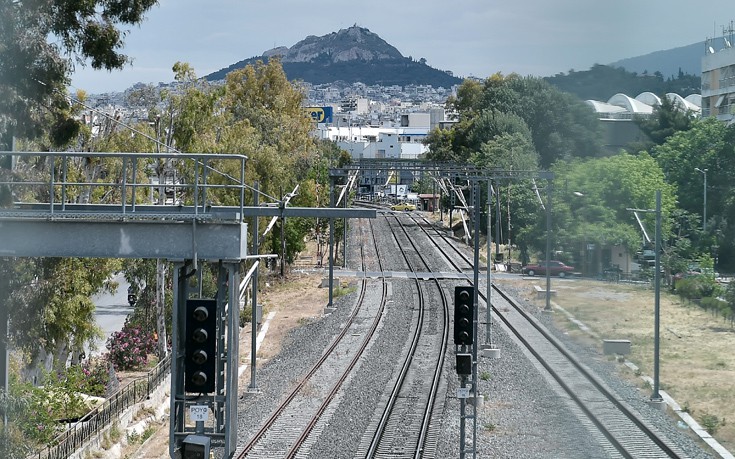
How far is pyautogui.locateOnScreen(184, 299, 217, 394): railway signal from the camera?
778 cm

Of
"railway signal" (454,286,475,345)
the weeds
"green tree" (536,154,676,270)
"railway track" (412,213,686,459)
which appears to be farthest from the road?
"green tree" (536,154,676,270)

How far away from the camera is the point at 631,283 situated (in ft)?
22.4

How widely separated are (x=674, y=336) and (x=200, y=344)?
29.4ft

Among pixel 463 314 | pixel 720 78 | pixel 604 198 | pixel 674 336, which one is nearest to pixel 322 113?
pixel 674 336

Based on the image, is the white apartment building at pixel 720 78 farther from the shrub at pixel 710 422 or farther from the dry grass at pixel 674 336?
the shrub at pixel 710 422

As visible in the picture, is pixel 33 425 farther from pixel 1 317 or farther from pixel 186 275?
pixel 186 275

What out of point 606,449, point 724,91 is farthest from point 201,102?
point 724,91

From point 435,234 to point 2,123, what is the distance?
130 ft

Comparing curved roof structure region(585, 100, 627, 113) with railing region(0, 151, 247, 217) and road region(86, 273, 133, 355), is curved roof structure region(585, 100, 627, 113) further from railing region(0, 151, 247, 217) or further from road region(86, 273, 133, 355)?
road region(86, 273, 133, 355)

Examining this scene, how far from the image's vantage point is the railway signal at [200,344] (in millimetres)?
7777

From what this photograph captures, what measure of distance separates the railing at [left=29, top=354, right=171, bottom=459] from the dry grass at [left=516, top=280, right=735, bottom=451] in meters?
7.26

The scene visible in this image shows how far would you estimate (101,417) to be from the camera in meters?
13.9

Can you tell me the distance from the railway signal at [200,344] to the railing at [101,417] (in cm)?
490

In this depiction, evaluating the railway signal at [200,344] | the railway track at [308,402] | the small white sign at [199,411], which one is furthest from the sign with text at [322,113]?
the railway signal at [200,344]
